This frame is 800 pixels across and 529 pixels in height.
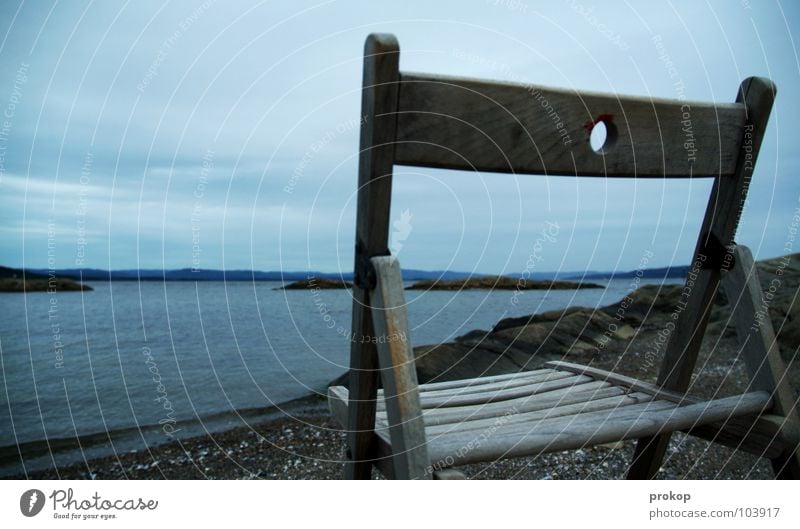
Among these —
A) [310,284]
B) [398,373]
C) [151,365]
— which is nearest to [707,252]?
[398,373]

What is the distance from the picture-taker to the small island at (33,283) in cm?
317

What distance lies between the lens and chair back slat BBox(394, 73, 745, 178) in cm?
124

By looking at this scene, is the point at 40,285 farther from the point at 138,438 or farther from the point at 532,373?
the point at 532,373

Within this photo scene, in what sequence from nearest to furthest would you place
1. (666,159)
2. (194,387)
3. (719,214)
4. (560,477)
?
1. (666,159)
2. (719,214)
3. (560,477)
4. (194,387)

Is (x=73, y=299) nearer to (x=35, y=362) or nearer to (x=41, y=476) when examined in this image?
(x=35, y=362)

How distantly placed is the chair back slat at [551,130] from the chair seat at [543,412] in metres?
0.55

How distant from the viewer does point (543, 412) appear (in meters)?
1.63

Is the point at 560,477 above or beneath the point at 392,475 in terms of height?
beneath

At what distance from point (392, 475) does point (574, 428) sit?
1.35ft

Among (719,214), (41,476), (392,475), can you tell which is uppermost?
(719,214)

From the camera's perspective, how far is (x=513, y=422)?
1.52 m

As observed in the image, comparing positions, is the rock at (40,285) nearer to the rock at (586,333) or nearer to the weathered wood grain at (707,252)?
the rock at (586,333)

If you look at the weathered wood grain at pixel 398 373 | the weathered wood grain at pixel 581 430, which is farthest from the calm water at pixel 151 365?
the weathered wood grain at pixel 398 373
